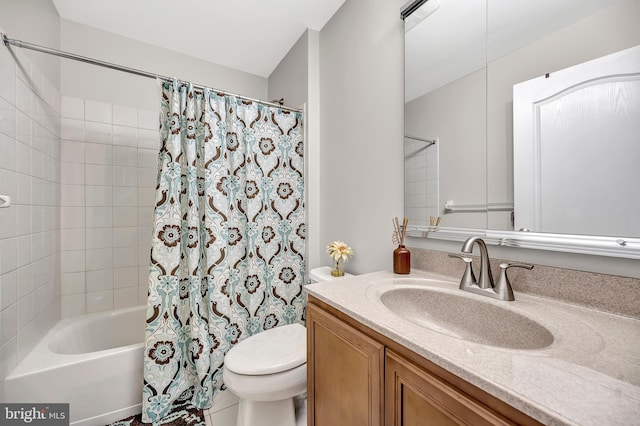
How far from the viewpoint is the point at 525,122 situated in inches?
34.3

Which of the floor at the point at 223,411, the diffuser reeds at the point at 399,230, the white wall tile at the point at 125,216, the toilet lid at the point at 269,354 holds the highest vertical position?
the white wall tile at the point at 125,216

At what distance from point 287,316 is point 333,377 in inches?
42.0

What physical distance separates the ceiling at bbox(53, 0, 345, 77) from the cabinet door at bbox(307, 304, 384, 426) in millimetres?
1867

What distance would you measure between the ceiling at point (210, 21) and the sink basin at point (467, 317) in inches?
71.2

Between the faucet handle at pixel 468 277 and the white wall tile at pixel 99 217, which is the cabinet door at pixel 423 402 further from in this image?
the white wall tile at pixel 99 217

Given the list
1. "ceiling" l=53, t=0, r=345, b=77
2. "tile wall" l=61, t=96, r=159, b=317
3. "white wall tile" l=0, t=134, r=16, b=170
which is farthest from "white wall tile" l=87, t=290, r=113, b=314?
"ceiling" l=53, t=0, r=345, b=77

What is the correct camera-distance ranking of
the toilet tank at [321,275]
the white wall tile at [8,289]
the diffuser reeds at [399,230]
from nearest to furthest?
the white wall tile at [8,289] < the diffuser reeds at [399,230] < the toilet tank at [321,275]

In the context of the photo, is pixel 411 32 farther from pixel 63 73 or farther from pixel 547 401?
pixel 63 73

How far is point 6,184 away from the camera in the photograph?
1.15 meters

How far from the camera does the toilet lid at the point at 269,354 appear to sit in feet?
3.68

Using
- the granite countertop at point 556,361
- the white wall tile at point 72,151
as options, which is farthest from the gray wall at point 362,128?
the white wall tile at point 72,151

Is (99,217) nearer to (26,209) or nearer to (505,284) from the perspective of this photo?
(26,209)

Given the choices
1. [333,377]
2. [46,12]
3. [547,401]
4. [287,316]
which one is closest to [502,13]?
[547,401]

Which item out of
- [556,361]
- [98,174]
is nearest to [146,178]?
[98,174]
